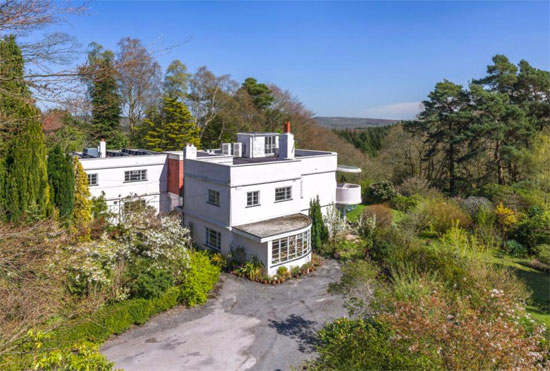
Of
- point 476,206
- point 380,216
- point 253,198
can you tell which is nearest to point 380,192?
point 380,216

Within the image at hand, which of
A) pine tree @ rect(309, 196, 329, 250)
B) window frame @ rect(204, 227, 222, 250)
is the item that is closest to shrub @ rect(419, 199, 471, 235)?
pine tree @ rect(309, 196, 329, 250)

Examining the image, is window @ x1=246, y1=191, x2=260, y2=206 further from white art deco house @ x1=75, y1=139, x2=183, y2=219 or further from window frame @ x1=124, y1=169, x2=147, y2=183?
window frame @ x1=124, y1=169, x2=147, y2=183

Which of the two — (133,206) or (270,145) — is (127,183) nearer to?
(133,206)

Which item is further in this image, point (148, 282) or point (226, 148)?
point (226, 148)

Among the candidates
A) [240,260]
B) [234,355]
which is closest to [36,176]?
[240,260]

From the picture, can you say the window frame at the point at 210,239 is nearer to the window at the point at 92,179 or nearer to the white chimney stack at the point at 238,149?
the white chimney stack at the point at 238,149
